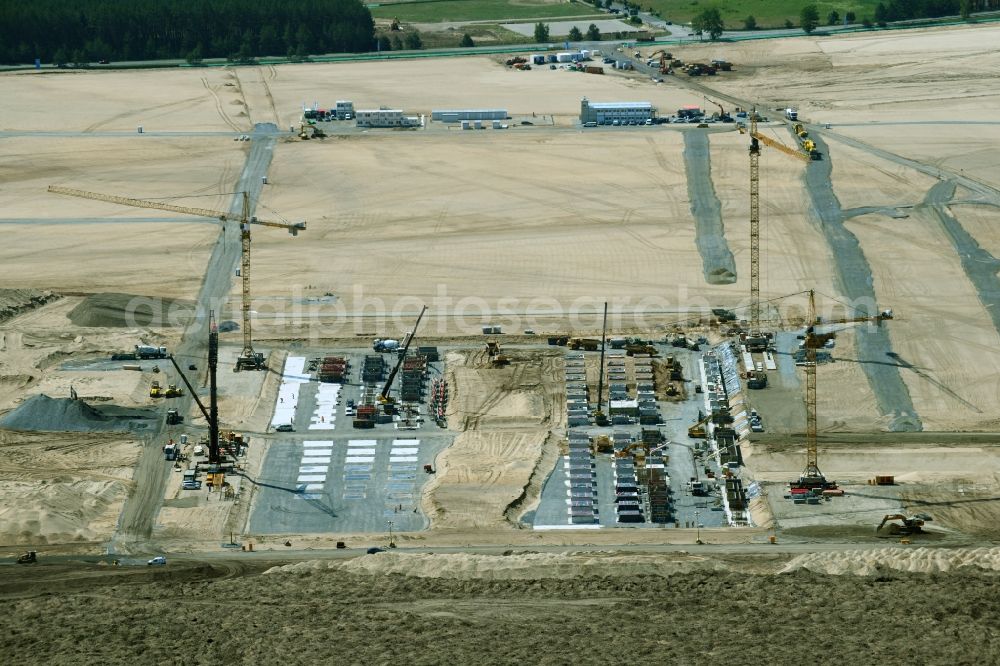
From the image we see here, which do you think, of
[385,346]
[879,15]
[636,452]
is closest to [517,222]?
[385,346]

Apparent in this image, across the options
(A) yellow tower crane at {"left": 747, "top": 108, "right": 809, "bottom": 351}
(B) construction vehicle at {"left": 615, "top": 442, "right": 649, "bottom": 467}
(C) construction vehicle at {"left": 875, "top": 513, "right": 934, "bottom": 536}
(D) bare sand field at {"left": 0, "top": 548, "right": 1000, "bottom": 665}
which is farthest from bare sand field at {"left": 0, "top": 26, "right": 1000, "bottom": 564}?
(D) bare sand field at {"left": 0, "top": 548, "right": 1000, "bottom": 665}

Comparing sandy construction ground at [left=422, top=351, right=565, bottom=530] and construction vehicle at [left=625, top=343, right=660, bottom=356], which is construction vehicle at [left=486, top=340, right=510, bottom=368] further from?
construction vehicle at [left=625, top=343, right=660, bottom=356]

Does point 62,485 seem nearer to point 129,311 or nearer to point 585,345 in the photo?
point 129,311

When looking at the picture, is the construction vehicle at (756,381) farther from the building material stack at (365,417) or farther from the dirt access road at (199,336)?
the dirt access road at (199,336)

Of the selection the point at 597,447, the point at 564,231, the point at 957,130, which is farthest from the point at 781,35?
the point at 597,447

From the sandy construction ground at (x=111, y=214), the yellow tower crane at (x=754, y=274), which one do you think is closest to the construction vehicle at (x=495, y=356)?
the yellow tower crane at (x=754, y=274)
